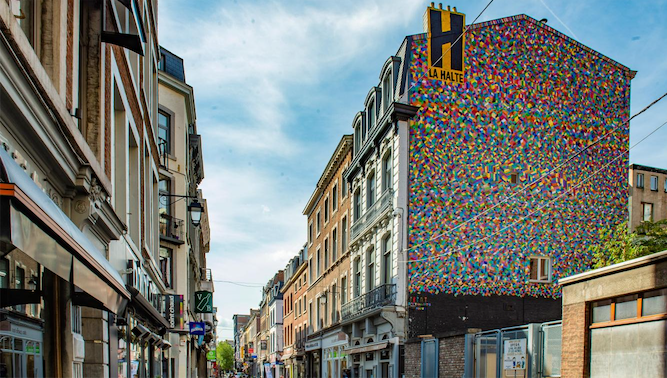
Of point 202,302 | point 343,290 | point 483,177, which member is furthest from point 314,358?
point 483,177

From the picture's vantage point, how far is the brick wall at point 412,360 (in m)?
18.9

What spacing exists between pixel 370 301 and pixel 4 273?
64.6 feet

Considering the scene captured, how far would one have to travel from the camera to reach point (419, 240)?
21750 mm

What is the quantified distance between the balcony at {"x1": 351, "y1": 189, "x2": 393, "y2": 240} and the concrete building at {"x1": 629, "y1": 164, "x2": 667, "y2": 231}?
2427 cm

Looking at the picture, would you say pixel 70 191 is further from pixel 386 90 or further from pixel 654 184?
A: pixel 654 184

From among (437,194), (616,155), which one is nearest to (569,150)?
(616,155)

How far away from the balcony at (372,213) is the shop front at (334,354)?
16.8ft

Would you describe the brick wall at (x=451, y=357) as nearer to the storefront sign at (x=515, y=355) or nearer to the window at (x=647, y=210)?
the storefront sign at (x=515, y=355)

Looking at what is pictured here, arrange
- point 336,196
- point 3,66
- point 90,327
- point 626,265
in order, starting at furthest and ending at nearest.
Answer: point 336,196 < point 626,265 < point 90,327 < point 3,66

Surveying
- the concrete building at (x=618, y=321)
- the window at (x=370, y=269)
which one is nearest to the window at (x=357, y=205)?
the window at (x=370, y=269)

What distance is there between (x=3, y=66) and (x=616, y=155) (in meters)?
24.2

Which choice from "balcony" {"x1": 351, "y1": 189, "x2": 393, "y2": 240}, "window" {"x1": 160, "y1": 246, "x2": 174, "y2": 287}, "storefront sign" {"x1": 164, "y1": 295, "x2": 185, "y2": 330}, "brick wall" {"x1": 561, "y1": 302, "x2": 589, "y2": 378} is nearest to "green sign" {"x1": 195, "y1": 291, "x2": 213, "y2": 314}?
"window" {"x1": 160, "y1": 246, "x2": 174, "y2": 287}

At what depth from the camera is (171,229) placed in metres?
23.6

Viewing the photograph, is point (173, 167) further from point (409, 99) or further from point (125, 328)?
point (125, 328)
